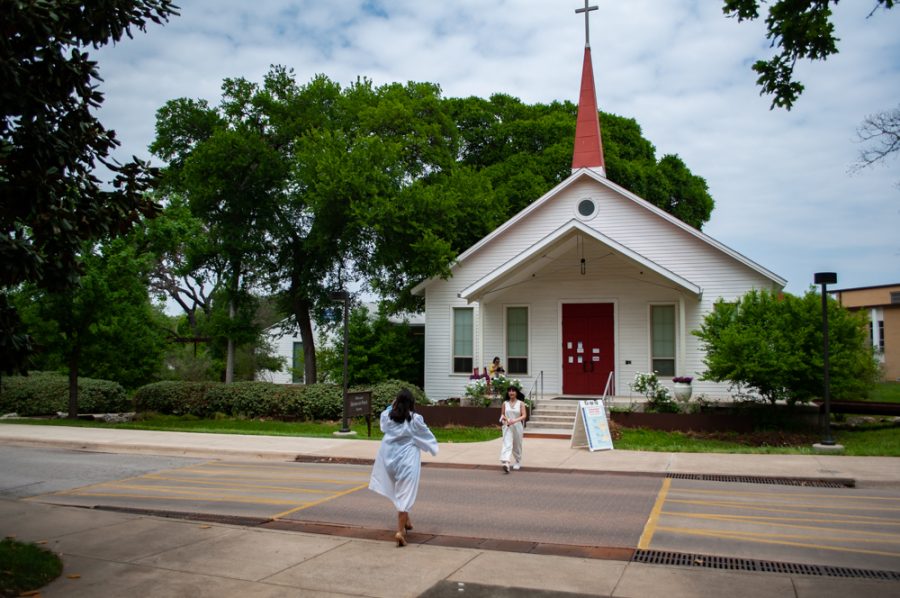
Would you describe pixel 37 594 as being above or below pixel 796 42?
below

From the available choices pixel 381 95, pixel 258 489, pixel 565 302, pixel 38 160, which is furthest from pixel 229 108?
pixel 38 160

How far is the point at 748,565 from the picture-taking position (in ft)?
24.2

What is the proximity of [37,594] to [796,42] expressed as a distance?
34.0 feet

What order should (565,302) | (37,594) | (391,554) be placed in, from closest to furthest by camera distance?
1. (37,594)
2. (391,554)
3. (565,302)

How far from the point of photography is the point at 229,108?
30.3 metres

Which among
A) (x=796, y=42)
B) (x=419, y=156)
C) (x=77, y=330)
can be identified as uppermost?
(x=419, y=156)

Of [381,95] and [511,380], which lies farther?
[381,95]

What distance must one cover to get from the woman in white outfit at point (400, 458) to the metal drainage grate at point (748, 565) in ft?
8.38

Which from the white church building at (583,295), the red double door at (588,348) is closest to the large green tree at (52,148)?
the white church building at (583,295)

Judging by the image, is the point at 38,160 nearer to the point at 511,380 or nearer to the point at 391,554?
the point at 391,554

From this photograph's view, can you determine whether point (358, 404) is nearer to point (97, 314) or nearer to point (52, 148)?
point (97, 314)

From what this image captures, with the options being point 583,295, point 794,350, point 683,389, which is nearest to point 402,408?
point 794,350

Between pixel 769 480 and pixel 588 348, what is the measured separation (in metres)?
11.1

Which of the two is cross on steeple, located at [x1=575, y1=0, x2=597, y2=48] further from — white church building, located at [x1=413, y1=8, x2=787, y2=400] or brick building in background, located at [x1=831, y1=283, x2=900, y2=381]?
brick building in background, located at [x1=831, y1=283, x2=900, y2=381]
